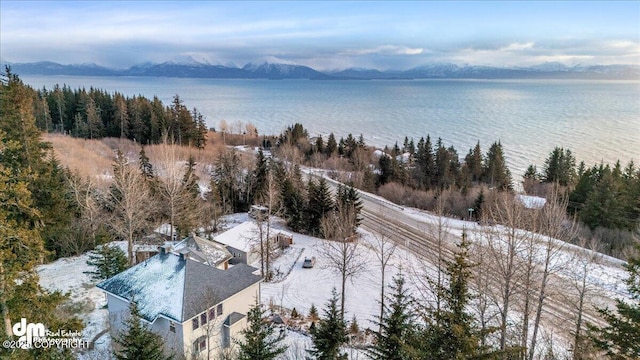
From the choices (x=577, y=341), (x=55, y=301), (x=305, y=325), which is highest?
(x=55, y=301)

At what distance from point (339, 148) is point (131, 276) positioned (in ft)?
178

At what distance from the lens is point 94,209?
2967cm

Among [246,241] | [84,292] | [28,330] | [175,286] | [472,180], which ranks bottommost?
[472,180]

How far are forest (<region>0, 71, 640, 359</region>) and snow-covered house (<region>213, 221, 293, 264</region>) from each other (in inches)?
72.2

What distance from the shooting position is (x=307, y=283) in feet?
91.1

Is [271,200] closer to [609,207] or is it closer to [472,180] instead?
[609,207]

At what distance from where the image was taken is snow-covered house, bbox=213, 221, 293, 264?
30.1 m

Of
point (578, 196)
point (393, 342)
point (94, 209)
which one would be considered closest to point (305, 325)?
point (393, 342)

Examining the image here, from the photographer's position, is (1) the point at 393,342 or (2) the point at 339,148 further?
(2) the point at 339,148

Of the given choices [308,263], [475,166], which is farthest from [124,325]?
[475,166]

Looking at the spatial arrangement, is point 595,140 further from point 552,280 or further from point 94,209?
point 94,209

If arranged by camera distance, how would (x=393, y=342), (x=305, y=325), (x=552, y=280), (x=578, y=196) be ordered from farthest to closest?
(x=578, y=196) < (x=552, y=280) < (x=305, y=325) < (x=393, y=342)

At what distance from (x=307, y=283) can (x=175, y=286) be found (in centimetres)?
1136

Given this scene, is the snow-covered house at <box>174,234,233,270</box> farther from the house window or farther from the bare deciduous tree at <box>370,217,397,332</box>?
the bare deciduous tree at <box>370,217,397,332</box>
